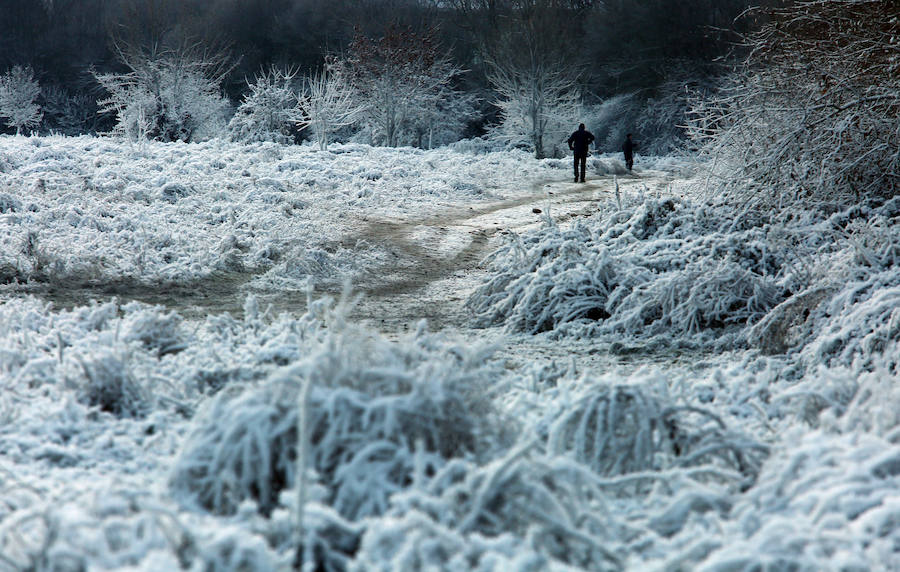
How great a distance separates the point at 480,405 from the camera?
2676mm

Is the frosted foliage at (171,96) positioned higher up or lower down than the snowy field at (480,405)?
higher up

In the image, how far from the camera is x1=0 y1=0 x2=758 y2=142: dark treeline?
32.9 m

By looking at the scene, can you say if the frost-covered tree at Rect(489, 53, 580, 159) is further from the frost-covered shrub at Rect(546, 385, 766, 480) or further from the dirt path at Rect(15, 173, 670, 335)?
the frost-covered shrub at Rect(546, 385, 766, 480)

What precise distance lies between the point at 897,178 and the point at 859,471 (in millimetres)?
5980

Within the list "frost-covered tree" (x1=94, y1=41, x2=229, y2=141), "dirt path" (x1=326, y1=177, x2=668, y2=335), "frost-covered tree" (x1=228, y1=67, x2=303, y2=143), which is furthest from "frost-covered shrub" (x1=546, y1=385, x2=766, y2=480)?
"frost-covered tree" (x1=94, y1=41, x2=229, y2=141)

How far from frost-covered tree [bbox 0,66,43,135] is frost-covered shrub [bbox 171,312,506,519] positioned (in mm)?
40482

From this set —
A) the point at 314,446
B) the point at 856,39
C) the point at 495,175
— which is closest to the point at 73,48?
the point at 495,175

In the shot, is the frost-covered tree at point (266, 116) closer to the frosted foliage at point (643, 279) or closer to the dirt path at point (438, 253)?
the dirt path at point (438, 253)

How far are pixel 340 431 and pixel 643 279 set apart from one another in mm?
4939

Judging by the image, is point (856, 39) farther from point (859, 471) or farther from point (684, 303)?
point (859, 471)

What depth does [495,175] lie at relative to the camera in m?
20.1

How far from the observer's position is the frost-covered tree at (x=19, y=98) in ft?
122

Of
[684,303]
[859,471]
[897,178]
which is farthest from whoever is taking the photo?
[897,178]

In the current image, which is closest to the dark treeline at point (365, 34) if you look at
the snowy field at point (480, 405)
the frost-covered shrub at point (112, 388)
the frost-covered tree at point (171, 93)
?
the frost-covered tree at point (171, 93)
